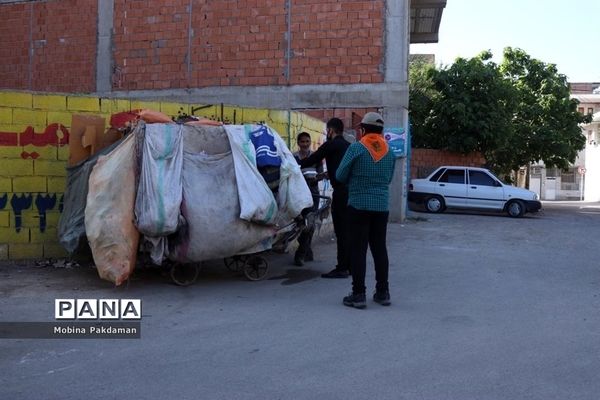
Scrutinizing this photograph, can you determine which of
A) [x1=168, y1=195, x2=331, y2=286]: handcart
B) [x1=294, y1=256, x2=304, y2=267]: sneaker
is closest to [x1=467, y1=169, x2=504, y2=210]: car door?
[x1=294, y1=256, x2=304, y2=267]: sneaker

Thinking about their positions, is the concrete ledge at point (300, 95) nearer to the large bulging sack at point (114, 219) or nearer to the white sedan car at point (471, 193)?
the white sedan car at point (471, 193)

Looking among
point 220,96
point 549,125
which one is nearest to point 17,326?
point 220,96

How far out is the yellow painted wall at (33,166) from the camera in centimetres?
740

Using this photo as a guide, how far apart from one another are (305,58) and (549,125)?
15.7 m

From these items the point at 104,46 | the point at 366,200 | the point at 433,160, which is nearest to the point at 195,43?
the point at 104,46

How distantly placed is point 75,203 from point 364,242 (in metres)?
3.35

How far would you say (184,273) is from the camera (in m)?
6.64

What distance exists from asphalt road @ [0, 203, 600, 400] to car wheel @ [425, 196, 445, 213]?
412 inches

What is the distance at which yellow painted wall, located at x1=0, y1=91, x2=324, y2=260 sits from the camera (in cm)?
740

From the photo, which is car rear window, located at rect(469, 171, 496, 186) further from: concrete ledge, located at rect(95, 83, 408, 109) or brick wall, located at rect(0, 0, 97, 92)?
brick wall, located at rect(0, 0, 97, 92)

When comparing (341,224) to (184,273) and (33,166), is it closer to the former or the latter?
(184,273)

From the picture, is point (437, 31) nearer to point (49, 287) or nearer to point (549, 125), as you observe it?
point (549, 125)

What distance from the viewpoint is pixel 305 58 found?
45.3ft

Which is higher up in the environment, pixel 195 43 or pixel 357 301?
pixel 195 43
